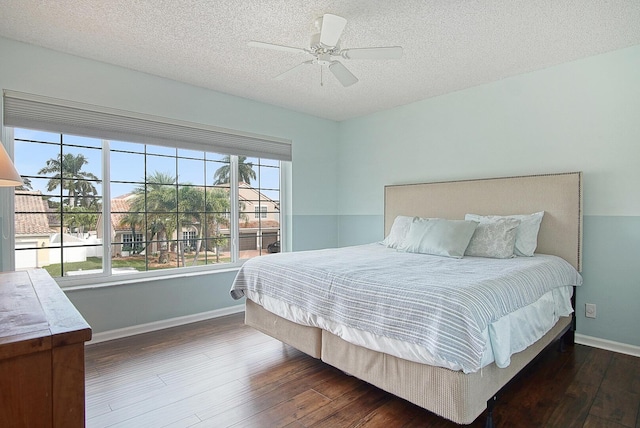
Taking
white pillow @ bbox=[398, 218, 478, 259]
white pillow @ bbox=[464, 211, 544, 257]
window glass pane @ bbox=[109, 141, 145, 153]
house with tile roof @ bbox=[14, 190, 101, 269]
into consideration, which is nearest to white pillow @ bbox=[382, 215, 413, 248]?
white pillow @ bbox=[398, 218, 478, 259]

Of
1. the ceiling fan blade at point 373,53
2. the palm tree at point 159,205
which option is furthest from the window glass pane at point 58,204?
the ceiling fan blade at point 373,53

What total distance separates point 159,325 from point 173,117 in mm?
2034

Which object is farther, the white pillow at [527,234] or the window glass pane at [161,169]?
the window glass pane at [161,169]

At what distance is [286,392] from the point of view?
213 cm

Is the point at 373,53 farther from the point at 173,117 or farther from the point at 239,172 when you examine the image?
the point at 239,172

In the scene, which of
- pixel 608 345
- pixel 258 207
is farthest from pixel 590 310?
pixel 258 207

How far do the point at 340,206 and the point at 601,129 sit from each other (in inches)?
118

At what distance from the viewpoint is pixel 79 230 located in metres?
2.98

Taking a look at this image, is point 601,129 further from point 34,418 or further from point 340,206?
point 34,418

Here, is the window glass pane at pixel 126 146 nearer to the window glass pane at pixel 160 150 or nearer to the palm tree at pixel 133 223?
the window glass pane at pixel 160 150

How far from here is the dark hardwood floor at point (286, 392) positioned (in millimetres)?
1845

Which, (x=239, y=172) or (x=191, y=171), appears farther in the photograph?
(x=239, y=172)

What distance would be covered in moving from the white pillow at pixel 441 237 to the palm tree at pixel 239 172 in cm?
202

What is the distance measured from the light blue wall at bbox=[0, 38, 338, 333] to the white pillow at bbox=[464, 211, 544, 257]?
248 centimetres
